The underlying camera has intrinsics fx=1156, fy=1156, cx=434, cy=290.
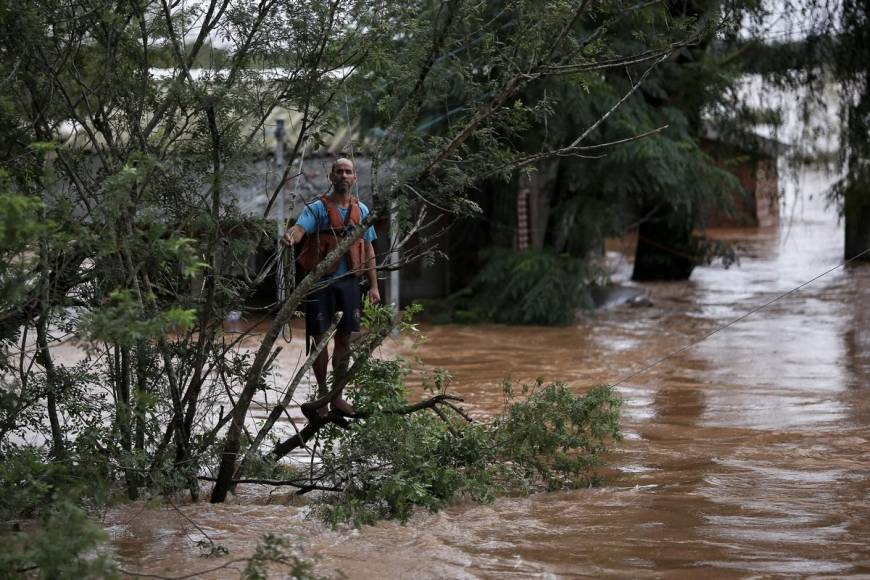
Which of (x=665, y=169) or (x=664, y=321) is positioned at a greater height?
(x=665, y=169)

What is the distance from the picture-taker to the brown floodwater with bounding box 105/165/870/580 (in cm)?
580

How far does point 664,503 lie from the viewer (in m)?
6.83

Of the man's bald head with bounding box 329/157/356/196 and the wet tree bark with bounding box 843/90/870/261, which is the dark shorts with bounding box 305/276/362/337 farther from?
the wet tree bark with bounding box 843/90/870/261

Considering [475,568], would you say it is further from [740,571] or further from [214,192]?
[214,192]

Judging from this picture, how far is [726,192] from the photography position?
1730 cm

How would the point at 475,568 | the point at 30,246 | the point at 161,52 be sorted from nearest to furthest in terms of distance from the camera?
the point at 30,246
the point at 475,568
the point at 161,52

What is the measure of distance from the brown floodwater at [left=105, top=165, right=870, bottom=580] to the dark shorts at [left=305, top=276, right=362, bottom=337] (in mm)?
1134

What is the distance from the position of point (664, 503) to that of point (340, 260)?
2439 mm

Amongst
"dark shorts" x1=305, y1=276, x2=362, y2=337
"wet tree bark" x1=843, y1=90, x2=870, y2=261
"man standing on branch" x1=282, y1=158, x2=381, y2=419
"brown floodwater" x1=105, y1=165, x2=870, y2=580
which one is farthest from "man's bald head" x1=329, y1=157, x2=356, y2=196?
"wet tree bark" x1=843, y1=90, x2=870, y2=261

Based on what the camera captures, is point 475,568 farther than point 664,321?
No

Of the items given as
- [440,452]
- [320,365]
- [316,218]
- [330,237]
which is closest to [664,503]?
[440,452]

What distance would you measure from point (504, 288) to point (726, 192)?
364cm

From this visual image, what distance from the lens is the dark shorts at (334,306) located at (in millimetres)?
7574

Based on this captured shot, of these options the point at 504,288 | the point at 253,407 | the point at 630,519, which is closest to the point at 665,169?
the point at 504,288
